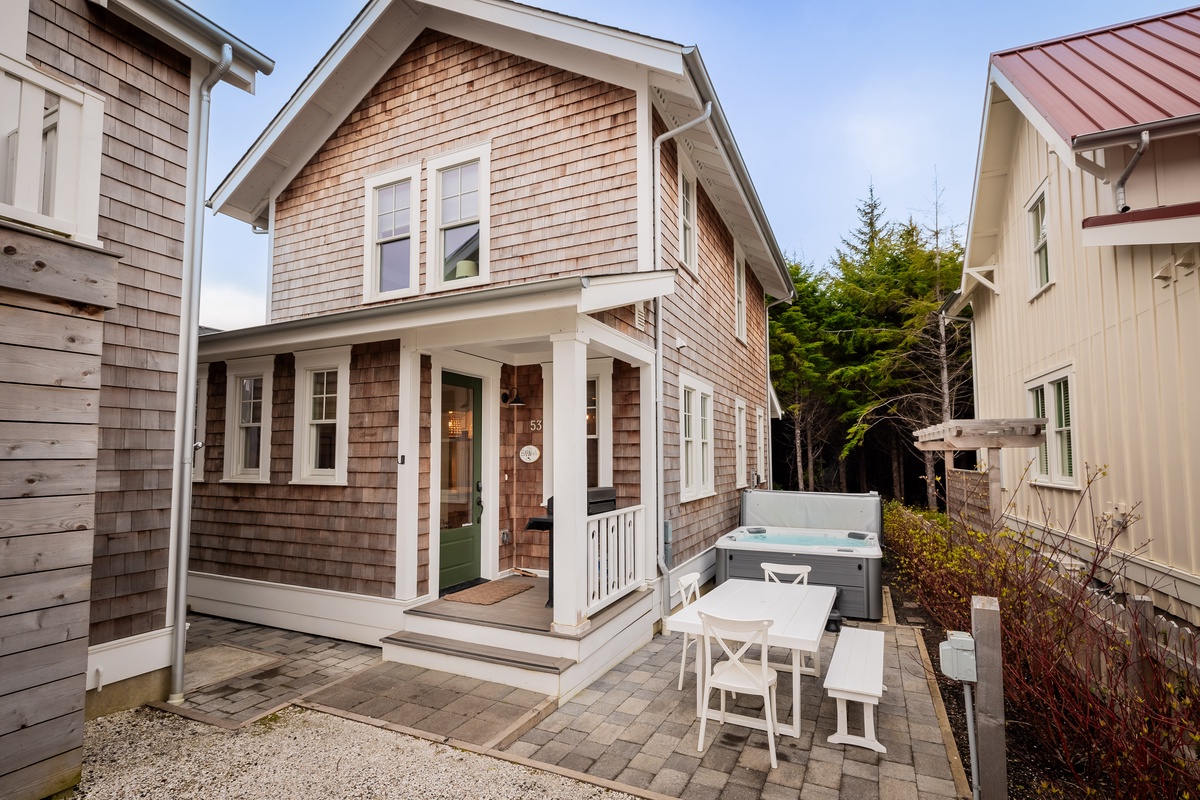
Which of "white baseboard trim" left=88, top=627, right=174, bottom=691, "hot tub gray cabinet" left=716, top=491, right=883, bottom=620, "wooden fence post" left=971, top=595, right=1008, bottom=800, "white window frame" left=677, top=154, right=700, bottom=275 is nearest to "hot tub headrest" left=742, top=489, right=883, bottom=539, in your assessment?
"hot tub gray cabinet" left=716, top=491, right=883, bottom=620

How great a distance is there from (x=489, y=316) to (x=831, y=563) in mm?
4822

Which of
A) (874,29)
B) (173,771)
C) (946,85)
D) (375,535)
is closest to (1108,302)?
(375,535)

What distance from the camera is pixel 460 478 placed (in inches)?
268

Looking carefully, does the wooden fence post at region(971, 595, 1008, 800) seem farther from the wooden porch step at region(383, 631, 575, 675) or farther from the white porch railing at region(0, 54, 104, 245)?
the white porch railing at region(0, 54, 104, 245)

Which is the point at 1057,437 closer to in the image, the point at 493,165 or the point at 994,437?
the point at 994,437

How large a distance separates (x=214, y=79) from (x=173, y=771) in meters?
5.03

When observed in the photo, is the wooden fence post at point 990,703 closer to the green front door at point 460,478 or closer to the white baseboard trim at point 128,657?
the green front door at point 460,478

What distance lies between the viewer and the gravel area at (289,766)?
3416 mm

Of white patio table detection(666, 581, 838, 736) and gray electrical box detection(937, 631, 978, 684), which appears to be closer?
gray electrical box detection(937, 631, 978, 684)

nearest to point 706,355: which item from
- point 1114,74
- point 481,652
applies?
point 1114,74

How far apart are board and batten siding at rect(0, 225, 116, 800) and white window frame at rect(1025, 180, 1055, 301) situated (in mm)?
8690

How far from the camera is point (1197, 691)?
2787 millimetres

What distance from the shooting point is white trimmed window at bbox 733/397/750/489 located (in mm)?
10617

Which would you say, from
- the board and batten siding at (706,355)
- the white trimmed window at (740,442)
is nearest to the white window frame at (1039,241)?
the board and batten siding at (706,355)
